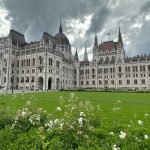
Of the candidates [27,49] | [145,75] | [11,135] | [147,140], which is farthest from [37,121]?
[145,75]

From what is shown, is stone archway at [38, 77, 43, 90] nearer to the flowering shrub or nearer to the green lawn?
the green lawn

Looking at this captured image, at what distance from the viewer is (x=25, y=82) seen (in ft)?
288

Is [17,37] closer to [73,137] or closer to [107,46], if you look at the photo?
[107,46]

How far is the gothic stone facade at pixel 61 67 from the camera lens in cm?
8606

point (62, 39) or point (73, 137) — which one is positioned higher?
point (62, 39)

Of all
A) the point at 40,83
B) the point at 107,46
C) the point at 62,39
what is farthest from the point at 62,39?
the point at 40,83

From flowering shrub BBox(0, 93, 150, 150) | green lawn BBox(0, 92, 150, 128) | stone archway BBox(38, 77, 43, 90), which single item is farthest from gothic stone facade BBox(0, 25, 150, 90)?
flowering shrub BBox(0, 93, 150, 150)

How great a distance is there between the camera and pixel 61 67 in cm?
9562

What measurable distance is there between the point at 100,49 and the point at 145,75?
126 feet

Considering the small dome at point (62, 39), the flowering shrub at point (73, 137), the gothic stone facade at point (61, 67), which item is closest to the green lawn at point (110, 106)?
the flowering shrub at point (73, 137)

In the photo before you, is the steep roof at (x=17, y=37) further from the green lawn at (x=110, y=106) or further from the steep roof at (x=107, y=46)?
the green lawn at (x=110, y=106)

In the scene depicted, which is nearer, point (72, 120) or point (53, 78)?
point (72, 120)

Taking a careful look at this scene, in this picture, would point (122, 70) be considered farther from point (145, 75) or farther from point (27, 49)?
point (27, 49)

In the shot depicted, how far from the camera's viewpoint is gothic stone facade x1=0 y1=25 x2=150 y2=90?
86.1m
